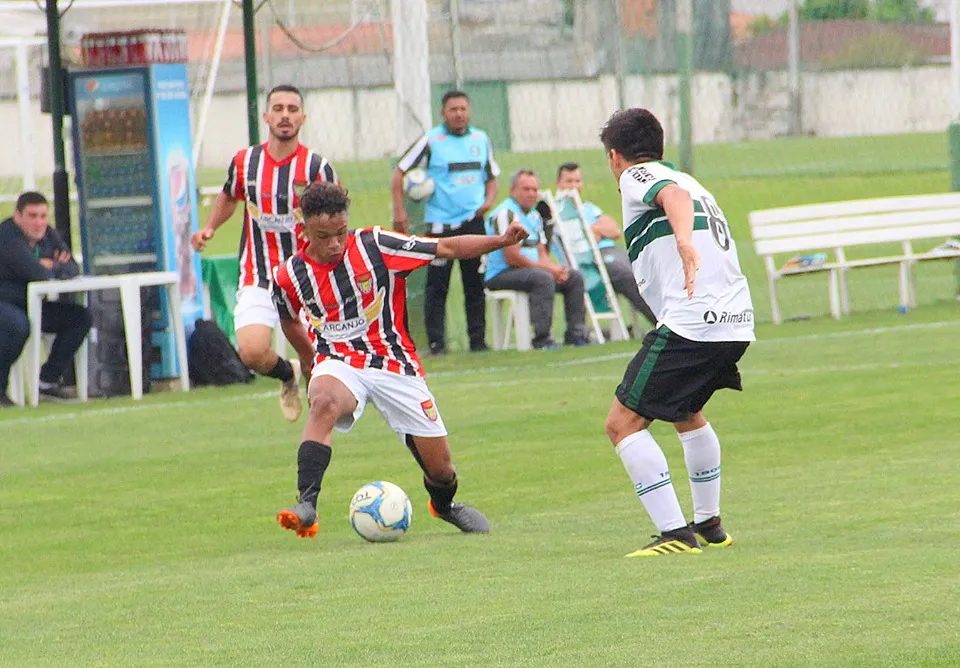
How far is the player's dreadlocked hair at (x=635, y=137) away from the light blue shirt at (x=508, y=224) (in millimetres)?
9191

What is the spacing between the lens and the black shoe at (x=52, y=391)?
15.2m

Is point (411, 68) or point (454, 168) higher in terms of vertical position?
point (411, 68)

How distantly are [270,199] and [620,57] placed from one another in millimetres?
10471

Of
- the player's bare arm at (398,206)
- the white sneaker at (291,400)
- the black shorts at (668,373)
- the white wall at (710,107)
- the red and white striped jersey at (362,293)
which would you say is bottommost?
the white sneaker at (291,400)

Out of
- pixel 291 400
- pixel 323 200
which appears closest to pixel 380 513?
pixel 323 200

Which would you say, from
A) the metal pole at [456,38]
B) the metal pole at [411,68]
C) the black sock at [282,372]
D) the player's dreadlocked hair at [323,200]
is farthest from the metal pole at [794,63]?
the player's dreadlocked hair at [323,200]

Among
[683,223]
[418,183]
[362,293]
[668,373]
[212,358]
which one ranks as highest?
[418,183]

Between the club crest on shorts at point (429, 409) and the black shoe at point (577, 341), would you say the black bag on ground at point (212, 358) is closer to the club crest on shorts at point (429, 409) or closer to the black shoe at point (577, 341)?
the black shoe at point (577, 341)

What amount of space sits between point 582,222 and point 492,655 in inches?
491

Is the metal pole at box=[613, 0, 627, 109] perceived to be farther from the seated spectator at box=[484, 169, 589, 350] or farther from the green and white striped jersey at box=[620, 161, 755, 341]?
the green and white striped jersey at box=[620, 161, 755, 341]

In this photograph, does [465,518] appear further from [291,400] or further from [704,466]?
[291,400]

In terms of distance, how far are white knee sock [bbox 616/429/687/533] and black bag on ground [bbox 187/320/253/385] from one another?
862 centimetres

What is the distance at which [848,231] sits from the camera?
18.9 metres

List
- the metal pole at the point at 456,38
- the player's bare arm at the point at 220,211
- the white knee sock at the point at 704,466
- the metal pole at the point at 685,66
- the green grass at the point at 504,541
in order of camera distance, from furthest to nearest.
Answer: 1. the metal pole at the point at 685,66
2. the metal pole at the point at 456,38
3. the player's bare arm at the point at 220,211
4. the white knee sock at the point at 704,466
5. the green grass at the point at 504,541
